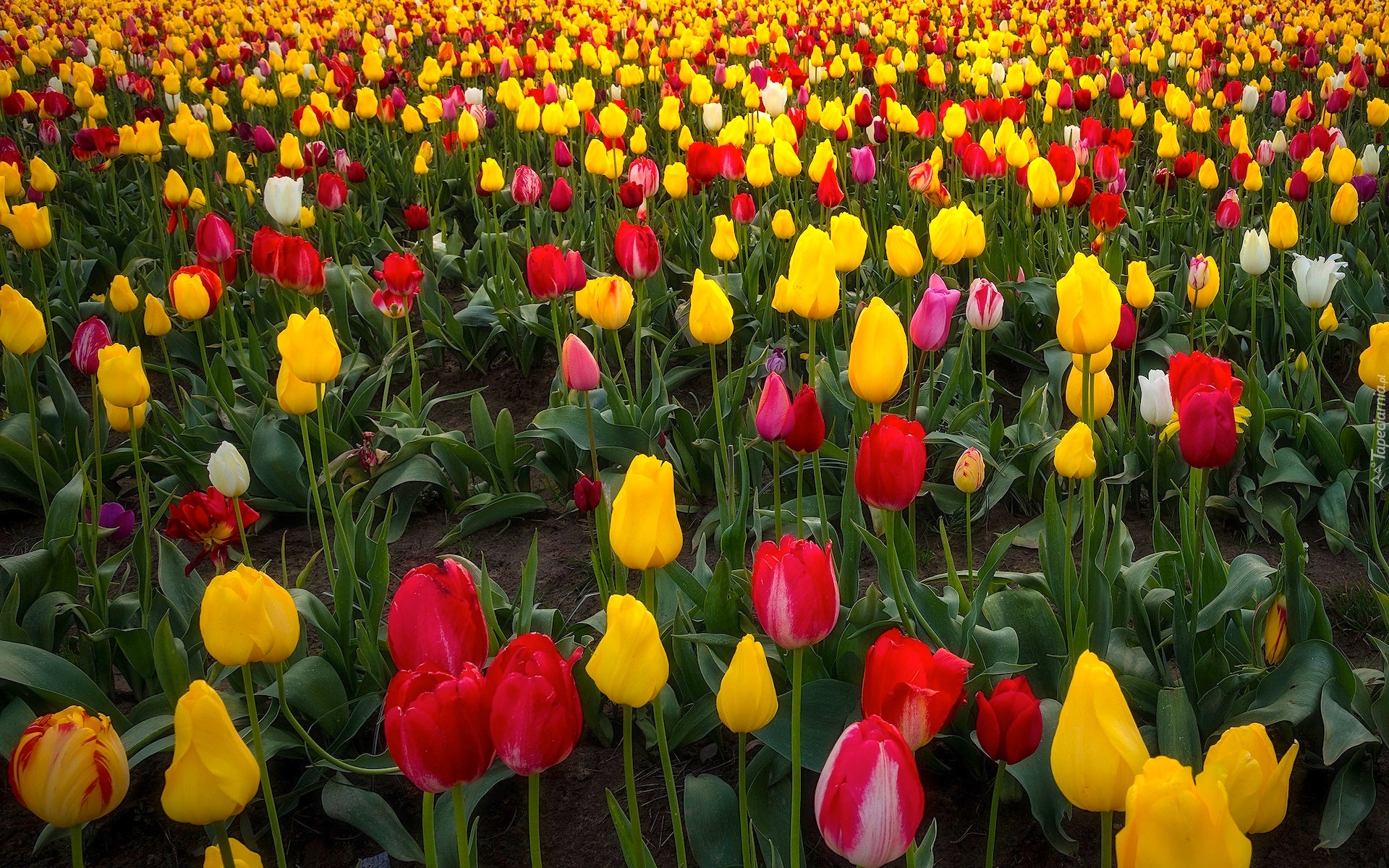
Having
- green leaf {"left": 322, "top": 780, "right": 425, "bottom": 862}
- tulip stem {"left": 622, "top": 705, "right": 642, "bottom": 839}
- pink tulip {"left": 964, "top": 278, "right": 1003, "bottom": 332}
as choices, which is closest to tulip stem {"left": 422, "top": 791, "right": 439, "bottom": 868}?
tulip stem {"left": 622, "top": 705, "right": 642, "bottom": 839}

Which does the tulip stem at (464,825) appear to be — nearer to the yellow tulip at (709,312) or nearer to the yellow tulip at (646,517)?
the yellow tulip at (646,517)

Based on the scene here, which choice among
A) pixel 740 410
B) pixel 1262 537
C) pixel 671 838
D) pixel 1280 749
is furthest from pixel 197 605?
pixel 1262 537

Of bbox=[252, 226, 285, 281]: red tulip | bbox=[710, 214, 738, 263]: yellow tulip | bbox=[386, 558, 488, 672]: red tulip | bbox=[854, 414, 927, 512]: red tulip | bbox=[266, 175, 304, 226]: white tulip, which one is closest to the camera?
bbox=[386, 558, 488, 672]: red tulip

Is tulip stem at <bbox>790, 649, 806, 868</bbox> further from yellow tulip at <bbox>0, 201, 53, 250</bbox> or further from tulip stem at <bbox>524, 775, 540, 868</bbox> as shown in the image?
yellow tulip at <bbox>0, 201, 53, 250</bbox>

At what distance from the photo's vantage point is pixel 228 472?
2018 mm

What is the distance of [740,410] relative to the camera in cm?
312

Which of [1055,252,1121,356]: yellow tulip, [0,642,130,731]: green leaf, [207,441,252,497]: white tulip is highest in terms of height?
[1055,252,1121,356]: yellow tulip

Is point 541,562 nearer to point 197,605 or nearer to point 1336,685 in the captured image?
point 197,605

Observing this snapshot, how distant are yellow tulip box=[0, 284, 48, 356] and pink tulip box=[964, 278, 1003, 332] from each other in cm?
202

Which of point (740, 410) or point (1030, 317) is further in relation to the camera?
point (1030, 317)

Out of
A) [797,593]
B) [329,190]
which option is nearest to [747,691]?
[797,593]

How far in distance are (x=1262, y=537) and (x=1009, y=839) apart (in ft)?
4.42

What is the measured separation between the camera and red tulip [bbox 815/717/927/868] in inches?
37.1

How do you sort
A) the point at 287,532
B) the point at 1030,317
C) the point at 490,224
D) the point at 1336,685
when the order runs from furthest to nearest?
1. the point at 490,224
2. the point at 1030,317
3. the point at 287,532
4. the point at 1336,685
